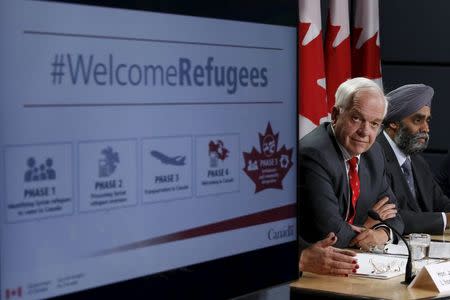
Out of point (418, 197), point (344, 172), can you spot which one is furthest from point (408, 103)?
point (344, 172)

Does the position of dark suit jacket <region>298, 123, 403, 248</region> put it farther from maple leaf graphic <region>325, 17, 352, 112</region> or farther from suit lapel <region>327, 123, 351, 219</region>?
maple leaf graphic <region>325, 17, 352, 112</region>

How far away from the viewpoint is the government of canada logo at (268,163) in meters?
1.97

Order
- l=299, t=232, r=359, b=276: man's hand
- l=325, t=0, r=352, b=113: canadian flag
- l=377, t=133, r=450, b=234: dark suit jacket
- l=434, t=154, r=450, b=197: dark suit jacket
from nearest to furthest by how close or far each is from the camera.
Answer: l=299, t=232, r=359, b=276: man's hand < l=377, t=133, r=450, b=234: dark suit jacket < l=434, t=154, r=450, b=197: dark suit jacket < l=325, t=0, r=352, b=113: canadian flag

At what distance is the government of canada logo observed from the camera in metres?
1.97

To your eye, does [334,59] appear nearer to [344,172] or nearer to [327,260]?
[344,172]

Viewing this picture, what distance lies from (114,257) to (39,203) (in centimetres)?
22

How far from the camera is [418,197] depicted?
15.5 feet

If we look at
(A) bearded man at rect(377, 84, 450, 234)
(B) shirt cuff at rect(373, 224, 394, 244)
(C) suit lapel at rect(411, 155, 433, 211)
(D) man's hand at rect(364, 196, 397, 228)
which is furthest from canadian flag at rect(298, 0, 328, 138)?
(B) shirt cuff at rect(373, 224, 394, 244)

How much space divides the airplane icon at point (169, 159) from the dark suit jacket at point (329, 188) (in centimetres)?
167

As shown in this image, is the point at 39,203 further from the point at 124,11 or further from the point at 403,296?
the point at 403,296

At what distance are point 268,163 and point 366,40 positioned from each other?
3967 millimetres

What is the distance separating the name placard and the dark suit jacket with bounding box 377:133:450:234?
126 cm

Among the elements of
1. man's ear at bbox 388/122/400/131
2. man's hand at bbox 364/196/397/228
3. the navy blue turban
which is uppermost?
the navy blue turban

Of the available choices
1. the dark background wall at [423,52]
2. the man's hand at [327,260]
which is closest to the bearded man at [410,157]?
the man's hand at [327,260]
